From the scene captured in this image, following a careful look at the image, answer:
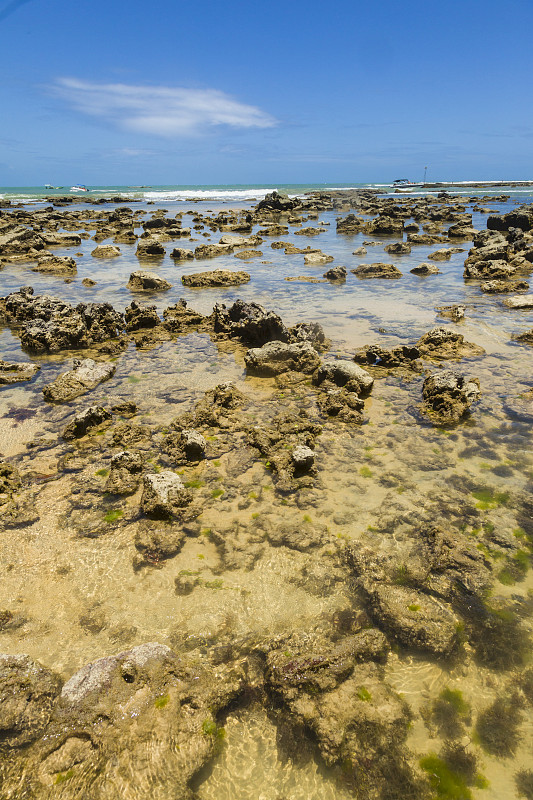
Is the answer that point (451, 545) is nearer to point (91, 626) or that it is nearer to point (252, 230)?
point (91, 626)

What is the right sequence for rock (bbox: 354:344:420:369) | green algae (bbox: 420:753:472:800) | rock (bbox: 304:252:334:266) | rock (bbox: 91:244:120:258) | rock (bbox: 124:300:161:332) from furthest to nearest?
rock (bbox: 91:244:120:258)
rock (bbox: 304:252:334:266)
rock (bbox: 124:300:161:332)
rock (bbox: 354:344:420:369)
green algae (bbox: 420:753:472:800)

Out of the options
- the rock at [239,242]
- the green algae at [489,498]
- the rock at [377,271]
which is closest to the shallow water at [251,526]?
the green algae at [489,498]

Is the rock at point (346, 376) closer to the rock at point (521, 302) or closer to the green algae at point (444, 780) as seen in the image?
the green algae at point (444, 780)

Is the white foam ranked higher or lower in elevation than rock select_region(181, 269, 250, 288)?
higher

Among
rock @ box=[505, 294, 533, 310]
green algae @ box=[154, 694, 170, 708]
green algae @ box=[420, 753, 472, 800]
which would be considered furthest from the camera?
rock @ box=[505, 294, 533, 310]

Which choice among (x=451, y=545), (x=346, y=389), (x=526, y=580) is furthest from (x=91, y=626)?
(x=346, y=389)

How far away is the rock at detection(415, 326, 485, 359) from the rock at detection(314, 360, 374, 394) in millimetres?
2703

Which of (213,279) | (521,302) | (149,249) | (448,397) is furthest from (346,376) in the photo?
(149,249)

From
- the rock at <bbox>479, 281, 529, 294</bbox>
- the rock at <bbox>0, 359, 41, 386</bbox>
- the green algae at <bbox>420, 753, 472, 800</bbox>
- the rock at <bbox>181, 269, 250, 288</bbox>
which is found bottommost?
the green algae at <bbox>420, 753, 472, 800</bbox>

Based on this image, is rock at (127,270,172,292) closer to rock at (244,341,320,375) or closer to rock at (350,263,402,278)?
rock at (350,263,402,278)

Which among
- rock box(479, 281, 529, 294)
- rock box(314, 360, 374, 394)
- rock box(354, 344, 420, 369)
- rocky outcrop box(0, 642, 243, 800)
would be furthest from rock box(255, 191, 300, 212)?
rocky outcrop box(0, 642, 243, 800)

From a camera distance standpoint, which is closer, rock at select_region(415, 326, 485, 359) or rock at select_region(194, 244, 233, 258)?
rock at select_region(415, 326, 485, 359)

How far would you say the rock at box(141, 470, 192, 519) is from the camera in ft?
16.5

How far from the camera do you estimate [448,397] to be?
723 cm
